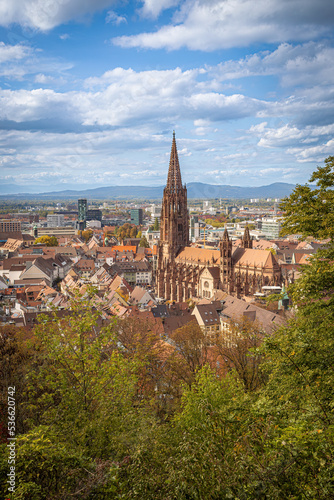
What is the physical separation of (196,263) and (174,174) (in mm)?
22347

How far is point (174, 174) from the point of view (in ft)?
316

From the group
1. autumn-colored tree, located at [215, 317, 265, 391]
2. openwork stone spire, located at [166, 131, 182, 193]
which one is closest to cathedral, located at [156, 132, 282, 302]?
openwork stone spire, located at [166, 131, 182, 193]

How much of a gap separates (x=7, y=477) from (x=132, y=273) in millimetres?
97594

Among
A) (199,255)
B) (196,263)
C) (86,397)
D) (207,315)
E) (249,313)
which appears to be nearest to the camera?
(86,397)

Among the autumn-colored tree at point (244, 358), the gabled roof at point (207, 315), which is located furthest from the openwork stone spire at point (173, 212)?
the autumn-colored tree at point (244, 358)

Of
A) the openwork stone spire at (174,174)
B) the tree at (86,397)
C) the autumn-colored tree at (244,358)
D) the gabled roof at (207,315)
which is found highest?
the openwork stone spire at (174,174)

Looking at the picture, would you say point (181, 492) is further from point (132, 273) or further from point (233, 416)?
point (132, 273)

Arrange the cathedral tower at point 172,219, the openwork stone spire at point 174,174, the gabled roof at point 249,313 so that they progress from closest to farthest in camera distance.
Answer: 1. the gabled roof at point 249,313
2. the cathedral tower at point 172,219
3. the openwork stone spire at point 174,174

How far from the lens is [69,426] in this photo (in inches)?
527

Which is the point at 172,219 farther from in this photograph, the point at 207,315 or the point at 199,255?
the point at 207,315

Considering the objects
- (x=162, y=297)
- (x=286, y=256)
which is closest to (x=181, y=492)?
(x=162, y=297)

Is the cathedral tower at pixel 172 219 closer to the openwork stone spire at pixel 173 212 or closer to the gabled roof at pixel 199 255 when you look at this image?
the openwork stone spire at pixel 173 212

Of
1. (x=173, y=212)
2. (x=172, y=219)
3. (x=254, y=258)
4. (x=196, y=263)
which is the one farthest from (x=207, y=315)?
(x=173, y=212)

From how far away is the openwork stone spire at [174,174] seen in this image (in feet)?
314
